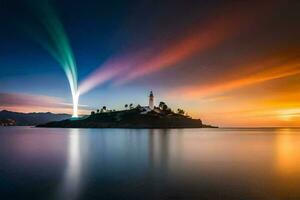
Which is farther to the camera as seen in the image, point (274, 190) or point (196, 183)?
point (196, 183)

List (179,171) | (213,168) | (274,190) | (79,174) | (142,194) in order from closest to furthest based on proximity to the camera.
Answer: (142,194) → (274,190) → (79,174) → (179,171) → (213,168)

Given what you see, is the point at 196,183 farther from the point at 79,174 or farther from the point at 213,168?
the point at 79,174

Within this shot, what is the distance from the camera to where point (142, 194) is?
90.3ft

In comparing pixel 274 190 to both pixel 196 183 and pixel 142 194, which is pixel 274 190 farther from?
pixel 142 194

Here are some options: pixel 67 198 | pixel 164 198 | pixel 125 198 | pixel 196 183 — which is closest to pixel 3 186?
pixel 67 198

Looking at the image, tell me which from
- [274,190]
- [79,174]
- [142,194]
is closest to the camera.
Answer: [142,194]

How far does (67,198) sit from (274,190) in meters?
21.5

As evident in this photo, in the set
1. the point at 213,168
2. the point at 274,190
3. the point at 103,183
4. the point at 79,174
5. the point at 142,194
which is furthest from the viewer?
the point at 213,168

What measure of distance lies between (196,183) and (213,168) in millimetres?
14048

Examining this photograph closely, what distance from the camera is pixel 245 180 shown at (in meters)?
35.6

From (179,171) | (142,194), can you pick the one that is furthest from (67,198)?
(179,171)

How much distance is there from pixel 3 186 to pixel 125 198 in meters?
14.5

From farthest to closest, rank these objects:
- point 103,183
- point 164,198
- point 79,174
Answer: point 79,174 < point 103,183 < point 164,198

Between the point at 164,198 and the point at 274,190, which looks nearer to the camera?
the point at 164,198
